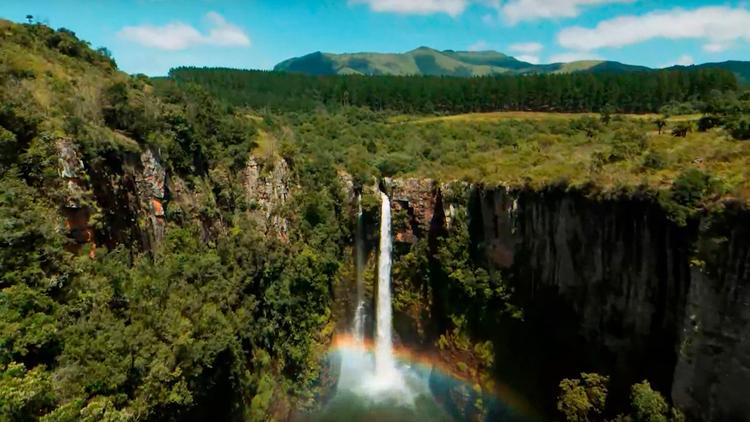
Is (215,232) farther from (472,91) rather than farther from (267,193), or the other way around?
(472,91)

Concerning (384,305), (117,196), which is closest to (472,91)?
(384,305)

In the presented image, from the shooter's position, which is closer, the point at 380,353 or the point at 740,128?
the point at 740,128

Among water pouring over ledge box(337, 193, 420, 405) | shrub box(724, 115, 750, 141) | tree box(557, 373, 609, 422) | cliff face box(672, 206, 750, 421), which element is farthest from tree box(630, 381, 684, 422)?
water pouring over ledge box(337, 193, 420, 405)

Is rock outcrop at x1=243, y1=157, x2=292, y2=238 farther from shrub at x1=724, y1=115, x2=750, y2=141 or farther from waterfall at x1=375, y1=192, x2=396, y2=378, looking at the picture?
shrub at x1=724, y1=115, x2=750, y2=141

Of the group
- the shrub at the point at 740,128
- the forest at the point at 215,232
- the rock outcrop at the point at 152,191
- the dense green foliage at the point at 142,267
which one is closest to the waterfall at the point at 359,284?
the forest at the point at 215,232

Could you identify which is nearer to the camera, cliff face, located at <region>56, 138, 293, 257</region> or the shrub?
cliff face, located at <region>56, 138, 293, 257</region>

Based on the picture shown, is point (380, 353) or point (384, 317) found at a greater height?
point (384, 317)
